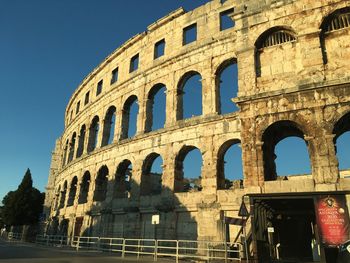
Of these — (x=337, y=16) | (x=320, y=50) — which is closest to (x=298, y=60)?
(x=320, y=50)

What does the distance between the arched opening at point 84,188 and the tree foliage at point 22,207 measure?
17074mm

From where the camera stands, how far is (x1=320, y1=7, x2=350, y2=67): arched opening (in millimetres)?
13055

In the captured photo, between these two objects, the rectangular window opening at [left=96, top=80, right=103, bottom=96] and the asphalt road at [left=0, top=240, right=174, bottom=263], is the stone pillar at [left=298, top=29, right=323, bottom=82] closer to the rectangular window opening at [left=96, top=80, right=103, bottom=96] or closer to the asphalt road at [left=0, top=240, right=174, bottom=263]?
the asphalt road at [left=0, top=240, right=174, bottom=263]

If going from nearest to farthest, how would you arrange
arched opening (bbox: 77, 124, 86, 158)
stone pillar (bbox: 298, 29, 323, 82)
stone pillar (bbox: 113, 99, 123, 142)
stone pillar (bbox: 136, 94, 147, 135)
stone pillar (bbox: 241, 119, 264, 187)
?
stone pillar (bbox: 241, 119, 264, 187), stone pillar (bbox: 298, 29, 323, 82), stone pillar (bbox: 136, 94, 147, 135), stone pillar (bbox: 113, 99, 123, 142), arched opening (bbox: 77, 124, 86, 158)

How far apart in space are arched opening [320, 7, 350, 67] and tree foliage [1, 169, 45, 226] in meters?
38.6

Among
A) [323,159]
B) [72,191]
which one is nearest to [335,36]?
[323,159]

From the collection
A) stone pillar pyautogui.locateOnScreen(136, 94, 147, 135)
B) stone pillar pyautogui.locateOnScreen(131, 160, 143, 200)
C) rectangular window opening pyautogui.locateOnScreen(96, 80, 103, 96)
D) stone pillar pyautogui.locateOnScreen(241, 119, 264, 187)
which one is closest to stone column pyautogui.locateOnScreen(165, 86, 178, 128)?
stone pillar pyautogui.locateOnScreen(136, 94, 147, 135)

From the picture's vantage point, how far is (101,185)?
976 inches

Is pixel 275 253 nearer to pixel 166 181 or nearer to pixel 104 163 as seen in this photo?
pixel 166 181

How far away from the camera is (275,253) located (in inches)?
575

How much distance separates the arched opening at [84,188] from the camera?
88.0 ft

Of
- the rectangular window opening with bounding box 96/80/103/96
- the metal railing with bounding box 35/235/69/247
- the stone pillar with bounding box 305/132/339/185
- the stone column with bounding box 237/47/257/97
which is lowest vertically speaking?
the metal railing with bounding box 35/235/69/247

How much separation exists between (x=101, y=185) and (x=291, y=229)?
14728 mm

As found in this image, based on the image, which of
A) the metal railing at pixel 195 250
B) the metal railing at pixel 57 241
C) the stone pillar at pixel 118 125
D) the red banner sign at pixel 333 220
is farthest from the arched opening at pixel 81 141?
the red banner sign at pixel 333 220
